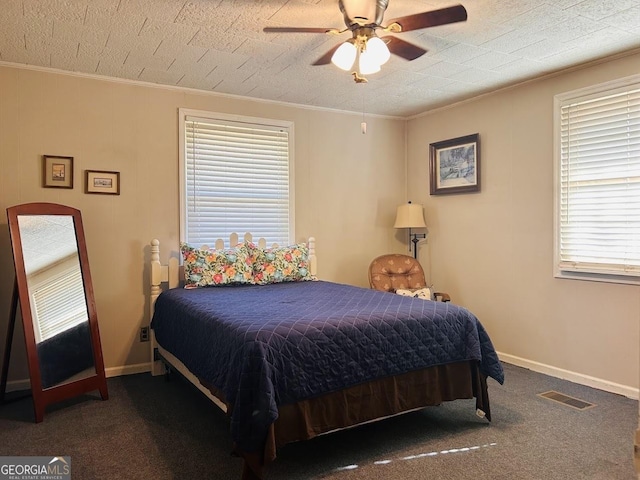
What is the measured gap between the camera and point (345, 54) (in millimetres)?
2451

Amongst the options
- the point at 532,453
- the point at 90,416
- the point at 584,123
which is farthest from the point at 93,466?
the point at 584,123

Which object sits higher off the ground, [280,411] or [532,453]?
[280,411]

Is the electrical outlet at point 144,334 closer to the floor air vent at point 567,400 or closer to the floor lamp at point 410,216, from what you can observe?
the floor lamp at point 410,216

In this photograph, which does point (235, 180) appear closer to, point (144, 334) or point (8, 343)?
point (144, 334)

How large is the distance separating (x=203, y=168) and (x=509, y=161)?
272 centimetres

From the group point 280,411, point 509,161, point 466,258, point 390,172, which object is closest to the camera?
point 280,411

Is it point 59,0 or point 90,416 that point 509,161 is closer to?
point 59,0

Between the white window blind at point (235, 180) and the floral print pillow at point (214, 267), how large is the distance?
291 mm

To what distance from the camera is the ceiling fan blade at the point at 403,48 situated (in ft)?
8.23

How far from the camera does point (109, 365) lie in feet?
12.5

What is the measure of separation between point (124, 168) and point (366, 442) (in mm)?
2838

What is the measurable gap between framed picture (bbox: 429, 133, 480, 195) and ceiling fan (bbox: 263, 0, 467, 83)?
2.01 meters

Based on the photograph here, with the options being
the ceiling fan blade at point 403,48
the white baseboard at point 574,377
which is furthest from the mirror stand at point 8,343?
the white baseboard at point 574,377

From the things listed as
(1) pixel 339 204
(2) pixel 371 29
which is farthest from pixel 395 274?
(2) pixel 371 29
